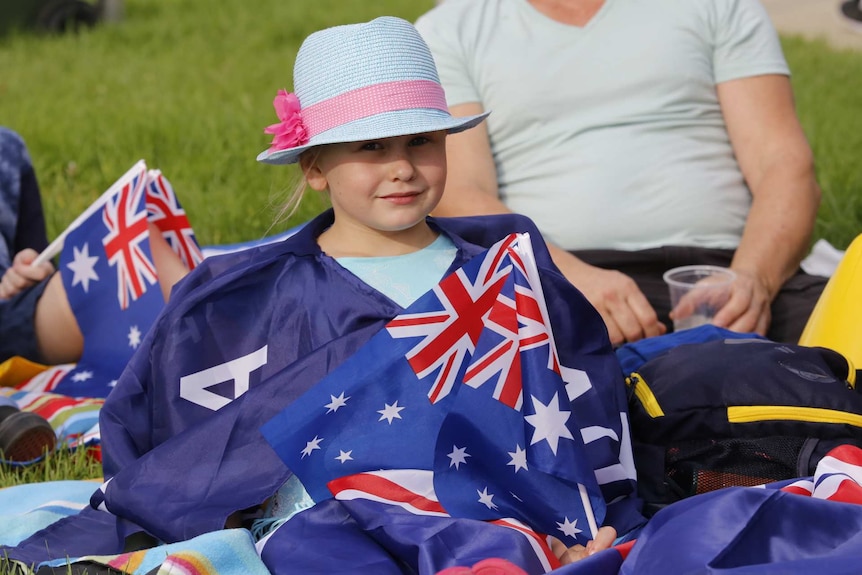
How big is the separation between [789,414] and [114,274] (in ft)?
6.99

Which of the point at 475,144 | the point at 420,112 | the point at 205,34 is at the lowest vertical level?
the point at 205,34

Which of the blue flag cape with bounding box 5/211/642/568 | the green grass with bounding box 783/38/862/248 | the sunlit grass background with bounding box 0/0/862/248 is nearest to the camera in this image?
the blue flag cape with bounding box 5/211/642/568

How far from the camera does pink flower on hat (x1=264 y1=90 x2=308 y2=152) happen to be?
2674 mm

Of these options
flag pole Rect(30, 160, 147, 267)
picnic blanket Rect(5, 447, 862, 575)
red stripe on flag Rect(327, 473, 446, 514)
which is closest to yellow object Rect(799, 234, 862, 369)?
picnic blanket Rect(5, 447, 862, 575)

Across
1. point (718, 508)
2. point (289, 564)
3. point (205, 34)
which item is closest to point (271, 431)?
point (289, 564)

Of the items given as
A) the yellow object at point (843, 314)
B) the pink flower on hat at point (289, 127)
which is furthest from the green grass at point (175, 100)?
the yellow object at point (843, 314)

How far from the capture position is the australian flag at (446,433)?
2.37 meters

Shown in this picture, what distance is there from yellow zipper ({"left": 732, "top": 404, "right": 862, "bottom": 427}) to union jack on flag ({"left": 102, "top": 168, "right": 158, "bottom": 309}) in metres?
1.87

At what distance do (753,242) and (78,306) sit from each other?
6.84 feet

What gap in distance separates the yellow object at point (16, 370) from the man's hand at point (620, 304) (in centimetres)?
177

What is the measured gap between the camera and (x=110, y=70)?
30.1ft

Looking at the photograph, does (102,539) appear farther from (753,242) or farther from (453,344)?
(753,242)

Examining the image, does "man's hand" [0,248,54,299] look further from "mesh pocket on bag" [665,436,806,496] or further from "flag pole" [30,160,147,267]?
"mesh pocket on bag" [665,436,806,496]

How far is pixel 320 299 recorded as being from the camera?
2604 millimetres
